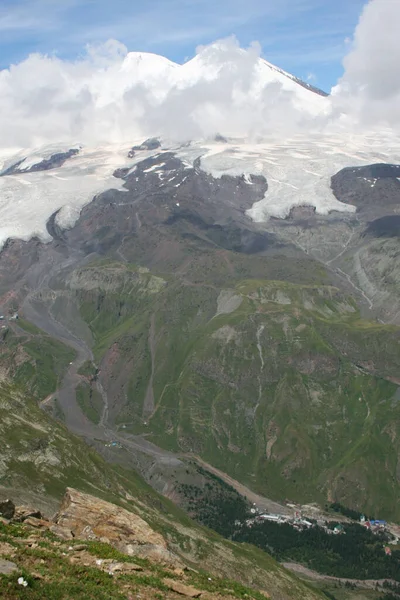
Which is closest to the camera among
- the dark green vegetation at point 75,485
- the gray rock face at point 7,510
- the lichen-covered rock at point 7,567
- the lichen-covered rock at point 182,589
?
the lichen-covered rock at point 7,567

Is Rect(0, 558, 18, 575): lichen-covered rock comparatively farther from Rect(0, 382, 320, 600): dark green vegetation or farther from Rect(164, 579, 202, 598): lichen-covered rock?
Rect(0, 382, 320, 600): dark green vegetation

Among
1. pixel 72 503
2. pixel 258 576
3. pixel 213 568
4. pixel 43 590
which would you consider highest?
pixel 43 590

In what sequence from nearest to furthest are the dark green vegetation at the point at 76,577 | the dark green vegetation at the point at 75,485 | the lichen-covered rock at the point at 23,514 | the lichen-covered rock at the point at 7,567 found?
the dark green vegetation at the point at 76,577
the lichen-covered rock at the point at 7,567
the lichen-covered rock at the point at 23,514
the dark green vegetation at the point at 75,485

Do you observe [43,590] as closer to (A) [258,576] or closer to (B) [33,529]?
(B) [33,529]

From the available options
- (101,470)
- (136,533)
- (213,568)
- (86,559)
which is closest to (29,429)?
(101,470)

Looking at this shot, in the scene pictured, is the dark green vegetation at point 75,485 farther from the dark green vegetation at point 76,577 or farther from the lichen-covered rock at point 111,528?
the dark green vegetation at point 76,577

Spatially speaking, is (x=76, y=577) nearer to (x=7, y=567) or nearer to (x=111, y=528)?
(x=7, y=567)

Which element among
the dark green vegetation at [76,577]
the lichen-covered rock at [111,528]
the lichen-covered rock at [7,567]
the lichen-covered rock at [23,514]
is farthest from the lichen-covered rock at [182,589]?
the lichen-covered rock at [23,514]

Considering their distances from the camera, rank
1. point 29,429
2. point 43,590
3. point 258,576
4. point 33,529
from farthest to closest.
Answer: point 29,429, point 258,576, point 33,529, point 43,590

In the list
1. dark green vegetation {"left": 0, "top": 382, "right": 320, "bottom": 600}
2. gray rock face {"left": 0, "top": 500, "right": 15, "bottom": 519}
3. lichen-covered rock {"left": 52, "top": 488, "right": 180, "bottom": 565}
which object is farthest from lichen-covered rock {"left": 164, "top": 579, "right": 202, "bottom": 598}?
dark green vegetation {"left": 0, "top": 382, "right": 320, "bottom": 600}

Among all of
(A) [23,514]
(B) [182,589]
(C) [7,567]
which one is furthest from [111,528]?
(C) [7,567]

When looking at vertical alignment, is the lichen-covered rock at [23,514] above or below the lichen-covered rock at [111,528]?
above
